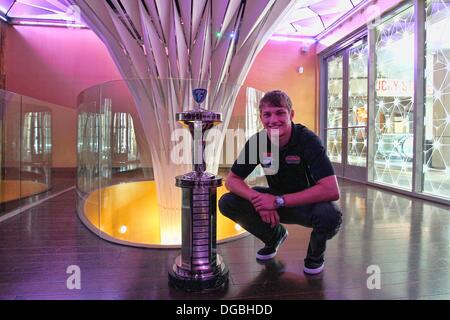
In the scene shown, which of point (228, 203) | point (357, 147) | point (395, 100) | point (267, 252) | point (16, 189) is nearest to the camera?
point (228, 203)

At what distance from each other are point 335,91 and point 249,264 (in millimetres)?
7553

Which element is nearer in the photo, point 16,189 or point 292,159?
point 292,159

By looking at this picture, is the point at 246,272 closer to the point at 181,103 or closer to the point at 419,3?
the point at 181,103

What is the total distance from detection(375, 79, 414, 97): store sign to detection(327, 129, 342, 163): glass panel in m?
1.94

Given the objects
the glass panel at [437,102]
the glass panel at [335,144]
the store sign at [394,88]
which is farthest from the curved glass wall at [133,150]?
the glass panel at [335,144]

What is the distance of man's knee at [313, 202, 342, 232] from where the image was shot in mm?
1930

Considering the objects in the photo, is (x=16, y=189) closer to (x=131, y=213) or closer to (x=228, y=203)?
(x=131, y=213)

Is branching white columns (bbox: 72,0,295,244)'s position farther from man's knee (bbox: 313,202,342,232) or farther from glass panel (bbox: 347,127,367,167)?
glass panel (bbox: 347,127,367,167)

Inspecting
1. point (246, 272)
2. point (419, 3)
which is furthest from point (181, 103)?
point (419, 3)

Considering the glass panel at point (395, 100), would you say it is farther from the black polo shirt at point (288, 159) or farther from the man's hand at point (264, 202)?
the man's hand at point (264, 202)

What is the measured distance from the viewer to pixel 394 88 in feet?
20.1

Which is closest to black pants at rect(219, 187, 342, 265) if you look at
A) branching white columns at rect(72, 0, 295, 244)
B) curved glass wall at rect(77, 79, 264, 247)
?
curved glass wall at rect(77, 79, 264, 247)

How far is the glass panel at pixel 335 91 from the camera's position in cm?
844

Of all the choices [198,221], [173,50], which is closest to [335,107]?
[173,50]
